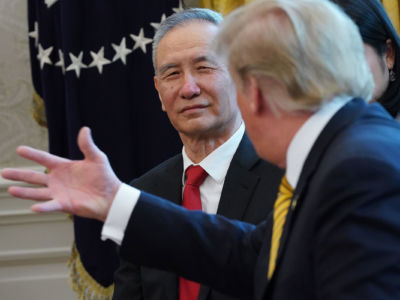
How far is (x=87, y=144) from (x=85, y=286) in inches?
68.5

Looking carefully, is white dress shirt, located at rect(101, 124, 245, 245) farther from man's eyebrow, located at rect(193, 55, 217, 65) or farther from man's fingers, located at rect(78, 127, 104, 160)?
man's fingers, located at rect(78, 127, 104, 160)

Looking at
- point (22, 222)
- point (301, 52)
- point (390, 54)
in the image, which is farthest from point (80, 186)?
point (22, 222)

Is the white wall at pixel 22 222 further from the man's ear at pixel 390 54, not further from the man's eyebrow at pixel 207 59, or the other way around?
the man's ear at pixel 390 54

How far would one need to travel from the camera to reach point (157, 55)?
6.91ft

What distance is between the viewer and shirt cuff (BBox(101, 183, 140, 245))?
130 centimetres

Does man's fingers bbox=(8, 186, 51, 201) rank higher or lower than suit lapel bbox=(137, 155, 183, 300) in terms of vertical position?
higher

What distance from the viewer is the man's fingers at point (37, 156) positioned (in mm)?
1280

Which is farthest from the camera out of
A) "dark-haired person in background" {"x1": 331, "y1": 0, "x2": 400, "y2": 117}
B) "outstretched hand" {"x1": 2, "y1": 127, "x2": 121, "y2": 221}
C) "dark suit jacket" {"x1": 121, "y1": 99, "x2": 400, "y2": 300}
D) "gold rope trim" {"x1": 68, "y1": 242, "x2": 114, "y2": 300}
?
"gold rope trim" {"x1": 68, "y1": 242, "x2": 114, "y2": 300}

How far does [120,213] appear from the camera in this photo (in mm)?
1312

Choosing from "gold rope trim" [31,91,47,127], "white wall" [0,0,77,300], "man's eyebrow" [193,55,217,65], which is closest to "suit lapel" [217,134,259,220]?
"man's eyebrow" [193,55,217,65]

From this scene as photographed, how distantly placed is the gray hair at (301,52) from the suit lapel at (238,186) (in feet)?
2.30

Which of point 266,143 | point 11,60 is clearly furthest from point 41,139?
point 266,143

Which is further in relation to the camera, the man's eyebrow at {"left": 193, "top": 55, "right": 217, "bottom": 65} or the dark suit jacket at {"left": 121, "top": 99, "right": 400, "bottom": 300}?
the man's eyebrow at {"left": 193, "top": 55, "right": 217, "bottom": 65}

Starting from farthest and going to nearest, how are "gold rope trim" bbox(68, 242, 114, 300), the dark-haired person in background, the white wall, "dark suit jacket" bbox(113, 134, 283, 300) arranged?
the white wall → "gold rope trim" bbox(68, 242, 114, 300) → "dark suit jacket" bbox(113, 134, 283, 300) → the dark-haired person in background
